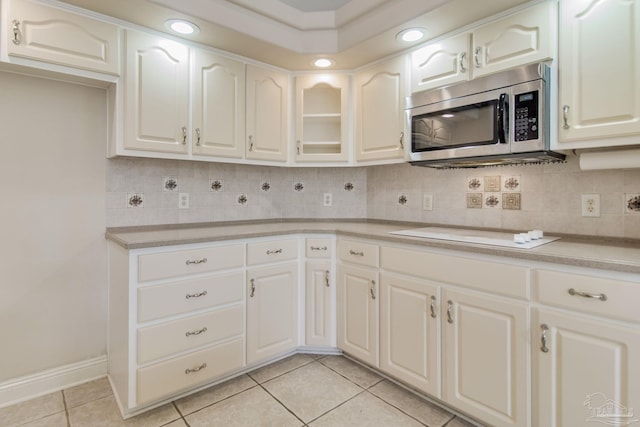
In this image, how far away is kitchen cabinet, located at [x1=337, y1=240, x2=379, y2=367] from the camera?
1978 millimetres

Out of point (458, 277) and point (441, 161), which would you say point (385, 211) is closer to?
point (441, 161)

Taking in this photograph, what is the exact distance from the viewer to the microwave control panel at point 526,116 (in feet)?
5.03

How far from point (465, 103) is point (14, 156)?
2420mm

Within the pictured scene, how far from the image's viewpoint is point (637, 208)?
1546mm

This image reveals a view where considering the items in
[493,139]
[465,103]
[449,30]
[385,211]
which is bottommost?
[385,211]

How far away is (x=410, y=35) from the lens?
194 cm

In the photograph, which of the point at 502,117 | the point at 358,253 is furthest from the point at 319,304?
the point at 502,117

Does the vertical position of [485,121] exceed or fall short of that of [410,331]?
it exceeds it

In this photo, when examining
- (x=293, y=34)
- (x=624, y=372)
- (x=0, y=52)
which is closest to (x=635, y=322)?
(x=624, y=372)

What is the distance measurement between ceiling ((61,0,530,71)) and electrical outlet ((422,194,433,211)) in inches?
38.8

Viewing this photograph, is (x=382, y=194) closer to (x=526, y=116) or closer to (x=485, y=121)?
(x=485, y=121)

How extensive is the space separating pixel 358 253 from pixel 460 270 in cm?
66

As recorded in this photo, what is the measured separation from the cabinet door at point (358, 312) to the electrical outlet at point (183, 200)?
1.15 metres

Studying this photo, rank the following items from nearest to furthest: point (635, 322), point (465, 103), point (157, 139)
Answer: point (635, 322) < point (465, 103) < point (157, 139)
